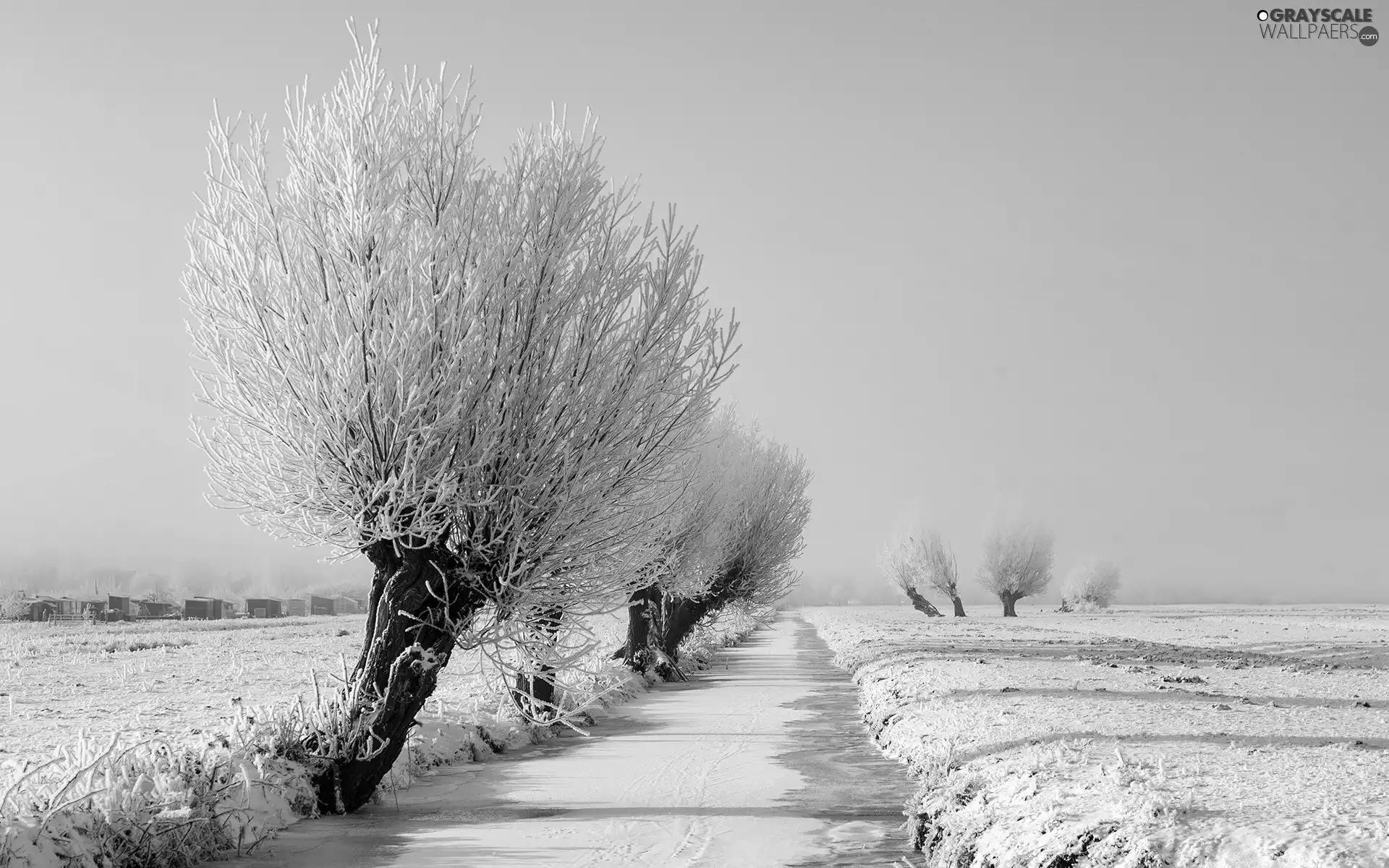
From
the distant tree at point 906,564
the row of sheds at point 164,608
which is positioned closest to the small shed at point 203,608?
the row of sheds at point 164,608

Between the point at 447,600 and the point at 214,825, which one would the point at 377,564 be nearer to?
the point at 447,600

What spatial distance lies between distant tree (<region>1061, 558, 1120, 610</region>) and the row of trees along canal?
103364 millimetres

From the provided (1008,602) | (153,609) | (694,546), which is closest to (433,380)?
(694,546)

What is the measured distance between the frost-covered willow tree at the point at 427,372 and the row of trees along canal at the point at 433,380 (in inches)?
1.0

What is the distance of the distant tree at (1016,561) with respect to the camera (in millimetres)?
94188

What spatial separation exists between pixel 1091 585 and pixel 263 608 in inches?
3475

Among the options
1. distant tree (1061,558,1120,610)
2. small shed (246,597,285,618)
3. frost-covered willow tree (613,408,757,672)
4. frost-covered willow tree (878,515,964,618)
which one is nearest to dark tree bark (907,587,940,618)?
frost-covered willow tree (878,515,964,618)

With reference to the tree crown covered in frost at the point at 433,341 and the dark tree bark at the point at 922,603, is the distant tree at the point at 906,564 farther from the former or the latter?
the tree crown covered in frost at the point at 433,341

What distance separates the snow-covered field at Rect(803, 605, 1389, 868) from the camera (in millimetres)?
6539

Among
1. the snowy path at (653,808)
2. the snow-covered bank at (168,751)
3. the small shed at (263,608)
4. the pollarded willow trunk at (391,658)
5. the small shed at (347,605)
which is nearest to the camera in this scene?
the snow-covered bank at (168,751)

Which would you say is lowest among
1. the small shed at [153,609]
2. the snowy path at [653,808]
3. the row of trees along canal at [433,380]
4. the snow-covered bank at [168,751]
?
the snowy path at [653,808]

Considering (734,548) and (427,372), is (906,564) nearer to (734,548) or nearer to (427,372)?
(734,548)

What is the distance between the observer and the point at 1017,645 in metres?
38.4

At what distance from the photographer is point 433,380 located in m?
9.80
